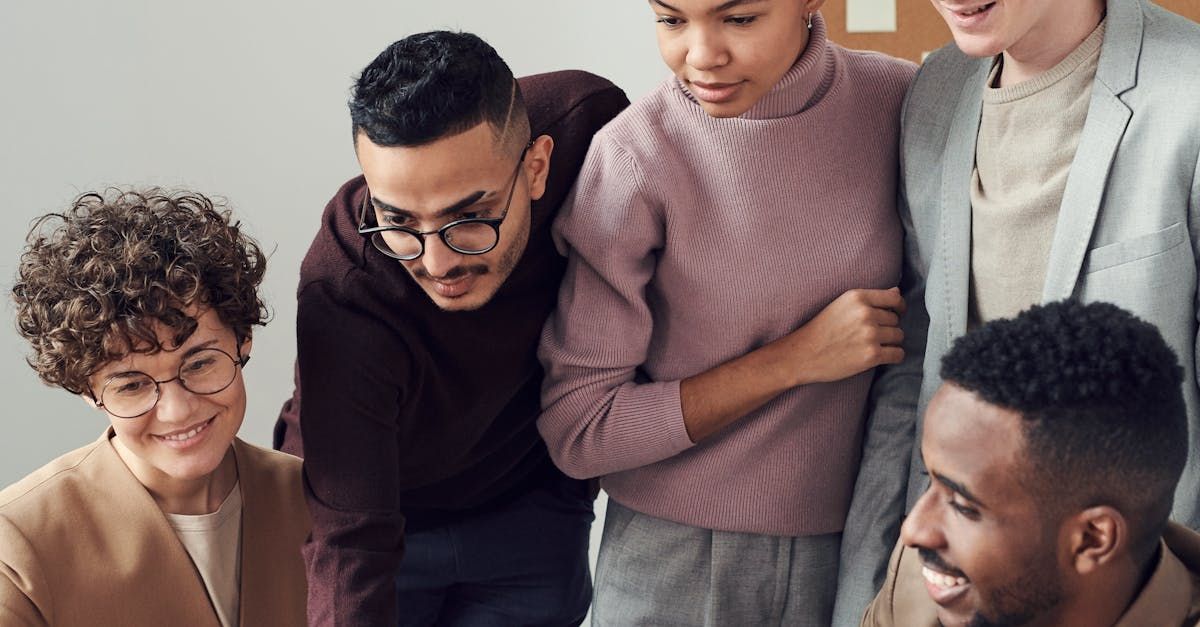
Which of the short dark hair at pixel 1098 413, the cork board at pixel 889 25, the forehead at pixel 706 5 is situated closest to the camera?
the short dark hair at pixel 1098 413

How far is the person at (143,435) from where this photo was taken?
1617 mm

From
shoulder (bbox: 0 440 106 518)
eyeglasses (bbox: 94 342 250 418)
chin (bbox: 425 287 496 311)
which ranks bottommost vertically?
shoulder (bbox: 0 440 106 518)

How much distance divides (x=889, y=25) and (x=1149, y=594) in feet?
5.08

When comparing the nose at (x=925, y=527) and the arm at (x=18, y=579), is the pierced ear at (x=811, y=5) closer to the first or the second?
the nose at (x=925, y=527)

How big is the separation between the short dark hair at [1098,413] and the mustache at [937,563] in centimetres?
11

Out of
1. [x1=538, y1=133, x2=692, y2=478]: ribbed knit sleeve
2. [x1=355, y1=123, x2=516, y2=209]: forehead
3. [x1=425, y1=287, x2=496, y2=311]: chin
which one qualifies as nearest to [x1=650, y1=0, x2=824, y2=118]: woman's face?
[x1=538, y1=133, x2=692, y2=478]: ribbed knit sleeve

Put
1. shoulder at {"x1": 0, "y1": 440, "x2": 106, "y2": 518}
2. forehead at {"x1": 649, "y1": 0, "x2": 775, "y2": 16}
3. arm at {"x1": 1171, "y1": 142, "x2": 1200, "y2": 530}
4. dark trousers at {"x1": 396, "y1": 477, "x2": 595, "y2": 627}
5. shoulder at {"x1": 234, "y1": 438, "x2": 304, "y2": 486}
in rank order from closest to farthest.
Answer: arm at {"x1": 1171, "y1": 142, "x2": 1200, "y2": 530} → forehead at {"x1": 649, "y1": 0, "x2": 775, "y2": 16} → shoulder at {"x1": 0, "y1": 440, "x2": 106, "y2": 518} → shoulder at {"x1": 234, "y1": 438, "x2": 304, "y2": 486} → dark trousers at {"x1": 396, "y1": 477, "x2": 595, "y2": 627}

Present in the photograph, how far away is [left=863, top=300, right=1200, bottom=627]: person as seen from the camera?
1242 millimetres

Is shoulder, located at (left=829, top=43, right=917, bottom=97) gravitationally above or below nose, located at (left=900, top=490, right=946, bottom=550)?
above

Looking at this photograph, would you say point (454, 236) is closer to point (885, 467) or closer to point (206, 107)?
point (885, 467)

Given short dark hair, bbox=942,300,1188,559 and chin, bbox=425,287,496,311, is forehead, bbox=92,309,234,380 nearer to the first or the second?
chin, bbox=425,287,496,311

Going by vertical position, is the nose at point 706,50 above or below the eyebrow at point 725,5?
below

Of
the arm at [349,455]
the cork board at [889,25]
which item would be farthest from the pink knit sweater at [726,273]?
the cork board at [889,25]

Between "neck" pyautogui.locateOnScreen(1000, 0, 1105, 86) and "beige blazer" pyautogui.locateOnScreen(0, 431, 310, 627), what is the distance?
1.09 meters
